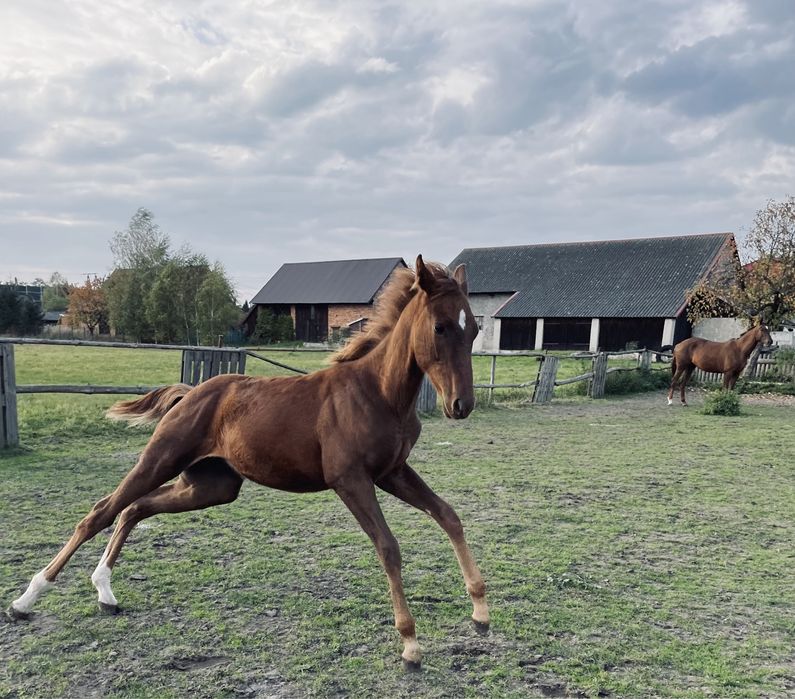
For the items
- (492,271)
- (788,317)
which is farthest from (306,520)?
(492,271)

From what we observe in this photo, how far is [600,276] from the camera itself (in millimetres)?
34844

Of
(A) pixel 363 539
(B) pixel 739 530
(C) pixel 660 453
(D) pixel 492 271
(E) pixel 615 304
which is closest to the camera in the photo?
(A) pixel 363 539

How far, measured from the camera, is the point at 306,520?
5.37 metres

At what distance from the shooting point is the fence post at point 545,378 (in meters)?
15.1

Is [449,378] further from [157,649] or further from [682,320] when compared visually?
[682,320]

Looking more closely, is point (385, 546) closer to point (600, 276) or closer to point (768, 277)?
point (768, 277)

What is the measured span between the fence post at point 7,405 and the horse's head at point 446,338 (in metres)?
6.94

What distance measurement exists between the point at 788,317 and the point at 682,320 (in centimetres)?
861

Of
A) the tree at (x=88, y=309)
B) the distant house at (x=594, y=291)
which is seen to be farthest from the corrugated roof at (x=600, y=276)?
the tree at (x=88, y=309)

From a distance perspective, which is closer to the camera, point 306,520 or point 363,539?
point 363,539

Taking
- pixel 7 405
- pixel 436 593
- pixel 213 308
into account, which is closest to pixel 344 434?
pixel 436 593

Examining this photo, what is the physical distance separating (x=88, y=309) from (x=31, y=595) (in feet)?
209

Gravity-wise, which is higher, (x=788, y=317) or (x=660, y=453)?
(x=788, y=317)

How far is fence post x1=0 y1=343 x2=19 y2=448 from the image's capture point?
7770mm
